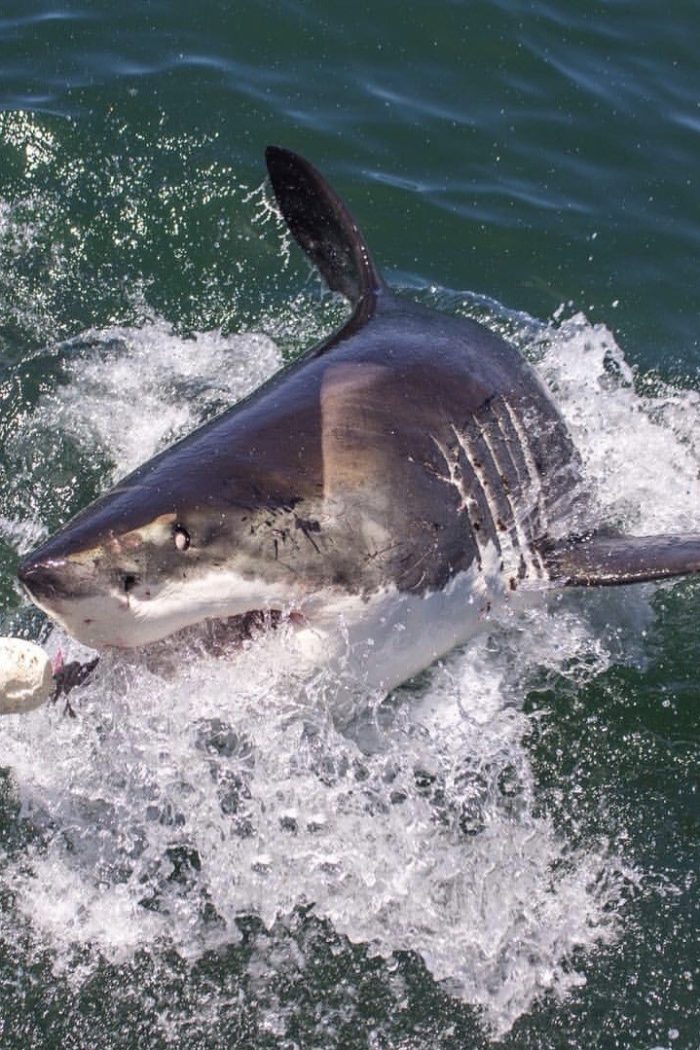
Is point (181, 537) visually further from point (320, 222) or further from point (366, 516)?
point (320, 222)

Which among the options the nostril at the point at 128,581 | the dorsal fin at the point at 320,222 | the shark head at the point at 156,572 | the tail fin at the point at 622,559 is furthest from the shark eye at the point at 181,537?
the dorsal fin at the point at 320,222

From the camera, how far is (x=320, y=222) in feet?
14.8

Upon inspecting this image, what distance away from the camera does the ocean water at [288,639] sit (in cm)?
320

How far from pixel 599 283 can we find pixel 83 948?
3842 millimetres

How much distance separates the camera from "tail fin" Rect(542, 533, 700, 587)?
3594 millimetres

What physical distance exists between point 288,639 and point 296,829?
60cm

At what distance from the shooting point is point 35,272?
18.4 feet

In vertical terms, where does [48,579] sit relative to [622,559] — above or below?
above

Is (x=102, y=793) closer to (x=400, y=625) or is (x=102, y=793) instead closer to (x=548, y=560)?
(x=400, y=625)

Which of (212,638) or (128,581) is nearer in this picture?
(128,581)

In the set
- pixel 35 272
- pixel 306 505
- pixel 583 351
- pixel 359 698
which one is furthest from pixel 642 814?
pixel 35 272

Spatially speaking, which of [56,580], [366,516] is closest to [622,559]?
[366,516]

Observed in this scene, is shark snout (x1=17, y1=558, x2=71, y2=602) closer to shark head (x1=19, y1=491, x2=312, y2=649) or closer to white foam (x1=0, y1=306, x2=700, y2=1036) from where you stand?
shark head (x1=19, y1=491, x2=312, y2=649)

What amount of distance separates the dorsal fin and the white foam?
1.31 meters
